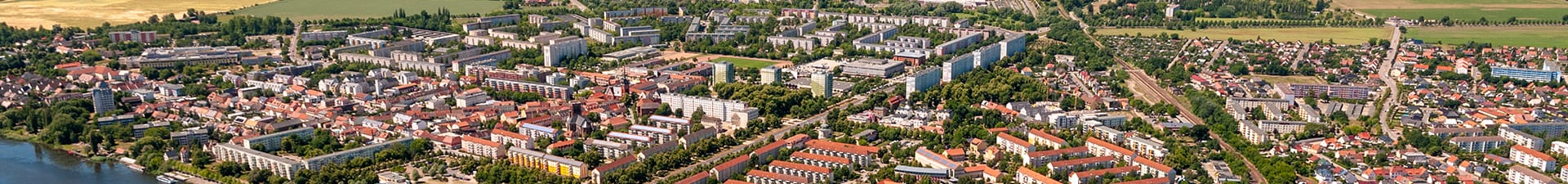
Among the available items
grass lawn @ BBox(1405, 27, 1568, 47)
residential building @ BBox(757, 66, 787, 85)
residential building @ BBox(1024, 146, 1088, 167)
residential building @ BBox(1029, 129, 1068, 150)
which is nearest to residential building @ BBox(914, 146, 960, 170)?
residential building @ BBox(1024, 146, 1088, 167)

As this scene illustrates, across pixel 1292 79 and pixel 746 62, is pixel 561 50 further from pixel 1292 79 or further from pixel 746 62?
pixel 1292 79

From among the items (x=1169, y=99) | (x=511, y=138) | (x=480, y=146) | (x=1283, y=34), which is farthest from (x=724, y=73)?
(x=1283, y=34)

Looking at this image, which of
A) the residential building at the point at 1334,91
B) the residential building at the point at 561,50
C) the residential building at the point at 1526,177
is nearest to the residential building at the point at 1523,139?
the residential building at the point at 1526,177

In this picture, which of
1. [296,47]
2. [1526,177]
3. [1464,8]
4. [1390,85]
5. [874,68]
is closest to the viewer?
[1526,177]

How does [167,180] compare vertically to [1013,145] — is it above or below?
below

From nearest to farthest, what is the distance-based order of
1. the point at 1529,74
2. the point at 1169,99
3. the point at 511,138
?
the point at 511,138 < the point at 1169,99 < the point at 1529,74

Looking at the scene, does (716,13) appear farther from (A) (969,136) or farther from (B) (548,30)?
(A) (969,136)

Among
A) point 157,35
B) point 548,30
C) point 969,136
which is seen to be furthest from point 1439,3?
point 157,35
